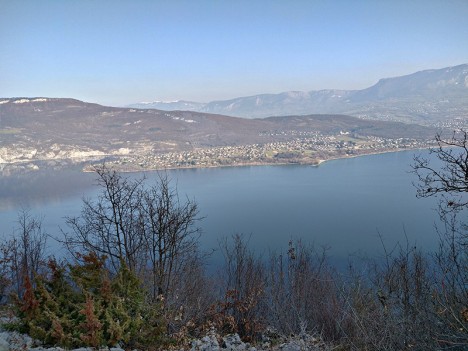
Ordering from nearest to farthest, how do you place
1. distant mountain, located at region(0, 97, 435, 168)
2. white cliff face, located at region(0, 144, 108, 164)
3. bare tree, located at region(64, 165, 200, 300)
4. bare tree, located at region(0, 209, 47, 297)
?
bare tree, located at region(64, 165, 200, 300), bare tree, located at region(0, 209, 47, 297), white cliff face, located at region(0, 144, 108, 164), distant mountain, located at region(0, 97, 435, 168)

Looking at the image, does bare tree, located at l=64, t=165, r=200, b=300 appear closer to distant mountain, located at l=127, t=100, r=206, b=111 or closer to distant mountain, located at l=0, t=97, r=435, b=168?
distant mountain, located at l=0, t=97, r=435, b=168

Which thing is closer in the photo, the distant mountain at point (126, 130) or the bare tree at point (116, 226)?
the bare tree at point (116, 226)

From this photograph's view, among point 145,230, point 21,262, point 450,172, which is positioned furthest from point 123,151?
point 450,172

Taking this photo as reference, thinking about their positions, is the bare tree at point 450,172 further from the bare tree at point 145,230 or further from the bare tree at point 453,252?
the bare tree at point 145,230

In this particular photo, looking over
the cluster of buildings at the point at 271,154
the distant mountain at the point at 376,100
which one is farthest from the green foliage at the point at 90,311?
the distant mountain at the point at 376,100

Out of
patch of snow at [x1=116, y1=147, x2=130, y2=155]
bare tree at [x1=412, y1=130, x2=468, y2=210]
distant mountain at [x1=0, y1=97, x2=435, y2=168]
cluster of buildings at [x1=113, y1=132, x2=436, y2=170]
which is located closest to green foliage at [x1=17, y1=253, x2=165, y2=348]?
bare tree at [x1=412, y1=130, x2=468, y2=210]

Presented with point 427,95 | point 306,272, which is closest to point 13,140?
point 306,272

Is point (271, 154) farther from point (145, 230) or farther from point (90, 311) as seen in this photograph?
point (90, 311)
